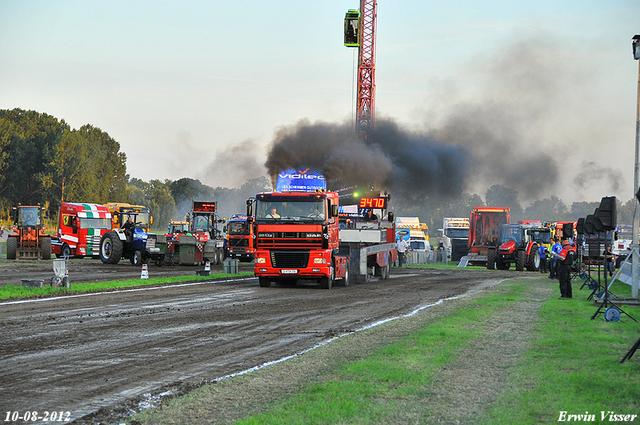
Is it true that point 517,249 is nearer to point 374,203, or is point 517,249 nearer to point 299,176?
point 374,203

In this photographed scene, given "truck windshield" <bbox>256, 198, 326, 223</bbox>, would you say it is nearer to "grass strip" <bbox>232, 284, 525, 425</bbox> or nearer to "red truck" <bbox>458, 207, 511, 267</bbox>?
"grass strip" <bbox>232, 284, 525, 425</bbox>

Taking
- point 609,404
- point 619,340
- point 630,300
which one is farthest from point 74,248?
point 609,404

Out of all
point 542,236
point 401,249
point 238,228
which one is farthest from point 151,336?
point 542,236

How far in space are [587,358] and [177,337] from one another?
21.4ft

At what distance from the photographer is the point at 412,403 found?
272 inches

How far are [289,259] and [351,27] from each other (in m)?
43.3

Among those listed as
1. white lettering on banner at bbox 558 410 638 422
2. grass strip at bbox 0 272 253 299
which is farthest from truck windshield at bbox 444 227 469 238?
white lettering on banner at bbox 558 410 638 422

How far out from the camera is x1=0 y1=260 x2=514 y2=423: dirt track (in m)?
7.49

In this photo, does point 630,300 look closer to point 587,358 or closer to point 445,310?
point 445,310

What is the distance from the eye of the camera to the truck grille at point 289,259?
21984mm

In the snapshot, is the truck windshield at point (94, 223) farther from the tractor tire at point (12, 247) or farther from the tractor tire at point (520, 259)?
the tractor tire at point (520, 259)

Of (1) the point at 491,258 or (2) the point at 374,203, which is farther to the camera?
(1) the point at 491,258

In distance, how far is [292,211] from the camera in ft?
72.1

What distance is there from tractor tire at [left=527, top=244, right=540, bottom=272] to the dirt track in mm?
17753
